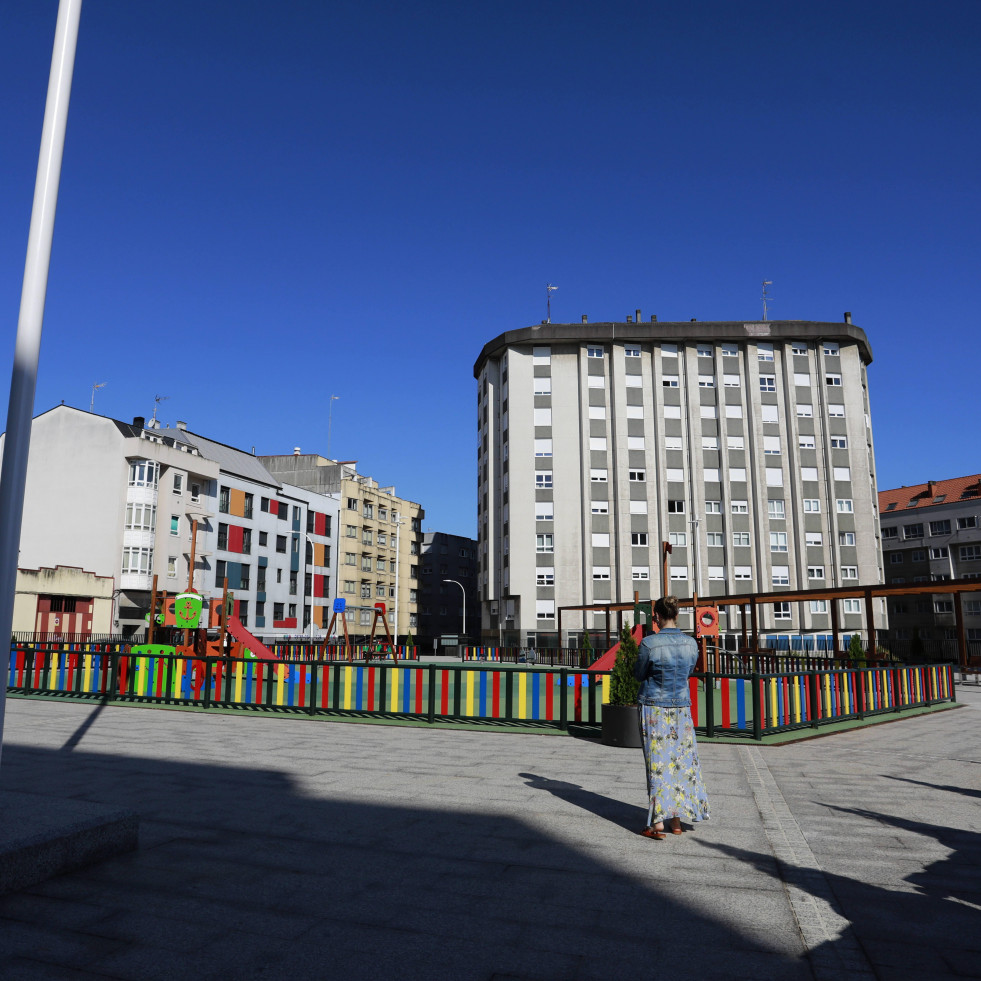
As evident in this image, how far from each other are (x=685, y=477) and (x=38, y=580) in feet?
141

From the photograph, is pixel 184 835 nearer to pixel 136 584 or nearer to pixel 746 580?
pixel 136 584

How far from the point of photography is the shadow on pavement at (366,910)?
3.90 meters

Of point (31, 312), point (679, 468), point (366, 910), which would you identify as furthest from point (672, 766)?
point (679, 468)

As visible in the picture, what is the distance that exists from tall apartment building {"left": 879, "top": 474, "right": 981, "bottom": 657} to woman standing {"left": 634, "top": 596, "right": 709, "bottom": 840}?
235 feet

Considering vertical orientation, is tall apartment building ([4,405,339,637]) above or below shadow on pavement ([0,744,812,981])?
above

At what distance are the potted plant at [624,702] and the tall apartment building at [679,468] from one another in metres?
47.5

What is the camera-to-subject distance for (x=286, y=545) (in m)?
65.5

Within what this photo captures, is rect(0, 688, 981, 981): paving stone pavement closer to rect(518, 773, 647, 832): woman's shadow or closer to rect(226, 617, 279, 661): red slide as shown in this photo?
rect(518, 773, 647, 832): woman's shadow

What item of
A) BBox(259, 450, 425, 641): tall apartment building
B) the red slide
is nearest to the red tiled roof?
BBox(259, 450, 425, 641): tall apartment building

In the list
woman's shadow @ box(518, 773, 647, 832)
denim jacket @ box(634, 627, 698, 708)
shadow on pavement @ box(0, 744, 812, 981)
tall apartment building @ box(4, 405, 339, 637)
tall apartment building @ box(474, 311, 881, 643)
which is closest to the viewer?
shadow on pavement @ box(0, 744, 812, 981)

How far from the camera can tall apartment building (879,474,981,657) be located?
7488 centimetres

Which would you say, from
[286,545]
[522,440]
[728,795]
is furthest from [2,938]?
[286,545]

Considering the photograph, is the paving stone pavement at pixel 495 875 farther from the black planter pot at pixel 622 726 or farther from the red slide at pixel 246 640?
the red slide at pixel 246 640

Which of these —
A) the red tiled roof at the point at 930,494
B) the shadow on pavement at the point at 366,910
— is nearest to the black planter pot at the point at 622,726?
the shadow on pavement at the point at 366,910
